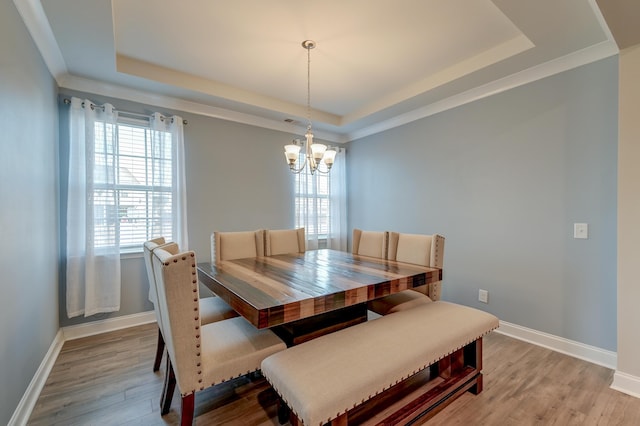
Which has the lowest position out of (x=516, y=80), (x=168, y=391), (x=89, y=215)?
→ (x=168, y=391)

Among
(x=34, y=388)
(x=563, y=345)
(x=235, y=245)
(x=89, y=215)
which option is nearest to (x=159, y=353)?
(x=34, y=388)

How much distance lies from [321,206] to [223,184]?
158 cm

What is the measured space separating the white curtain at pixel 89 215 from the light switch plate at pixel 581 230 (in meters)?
4.14

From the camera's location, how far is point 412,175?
3666 mm

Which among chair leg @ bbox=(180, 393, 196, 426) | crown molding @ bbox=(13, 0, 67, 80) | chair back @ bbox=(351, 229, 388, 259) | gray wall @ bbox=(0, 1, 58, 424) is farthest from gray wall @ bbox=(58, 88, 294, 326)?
chair leg @ bbox=(180, 393, 196, 426)

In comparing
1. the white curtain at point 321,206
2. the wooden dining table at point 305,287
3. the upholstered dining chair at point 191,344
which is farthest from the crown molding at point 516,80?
the upholstered dining chair at point 191,344

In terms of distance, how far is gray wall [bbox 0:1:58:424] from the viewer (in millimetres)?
1460

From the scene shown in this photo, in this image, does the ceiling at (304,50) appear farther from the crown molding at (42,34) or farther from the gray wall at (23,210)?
the gray wall at (23,210)

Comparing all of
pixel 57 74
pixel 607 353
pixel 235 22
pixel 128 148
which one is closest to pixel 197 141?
pixel 128 148

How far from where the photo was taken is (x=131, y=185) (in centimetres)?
295

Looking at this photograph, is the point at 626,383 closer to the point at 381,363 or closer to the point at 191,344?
the point at 381,363

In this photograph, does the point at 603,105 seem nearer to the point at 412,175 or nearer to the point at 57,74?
the point at 412,175

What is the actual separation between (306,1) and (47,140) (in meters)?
2.29

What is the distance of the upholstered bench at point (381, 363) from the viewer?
1.13m
